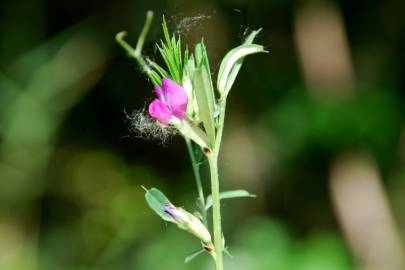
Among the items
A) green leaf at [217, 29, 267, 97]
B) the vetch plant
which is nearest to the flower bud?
the vetch plant

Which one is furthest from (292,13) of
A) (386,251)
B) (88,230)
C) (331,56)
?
(88,230)

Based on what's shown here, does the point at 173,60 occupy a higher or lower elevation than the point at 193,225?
higher

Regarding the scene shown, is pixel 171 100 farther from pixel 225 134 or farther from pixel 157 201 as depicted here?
pixel 225 134

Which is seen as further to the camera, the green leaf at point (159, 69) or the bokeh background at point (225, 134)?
the bokeh background at point (225, 134)

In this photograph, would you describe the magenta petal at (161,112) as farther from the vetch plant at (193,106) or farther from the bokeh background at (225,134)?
the bokeh background at (225,134)

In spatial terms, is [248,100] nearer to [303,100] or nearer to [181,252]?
[303,100]

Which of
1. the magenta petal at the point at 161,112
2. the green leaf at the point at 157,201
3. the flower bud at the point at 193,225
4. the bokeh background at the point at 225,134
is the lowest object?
the bokeh background at the point at 225,134

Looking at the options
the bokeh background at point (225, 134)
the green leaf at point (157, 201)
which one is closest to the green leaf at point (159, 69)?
the green leaf at point (157, 201)

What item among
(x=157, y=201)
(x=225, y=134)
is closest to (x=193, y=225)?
(x=157, y=201)
